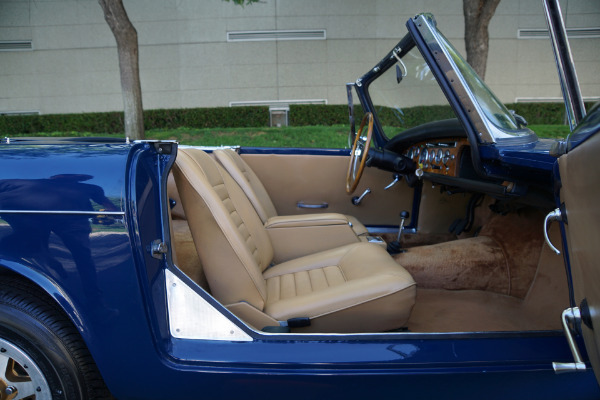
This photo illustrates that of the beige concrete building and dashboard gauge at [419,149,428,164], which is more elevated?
the beige concrete building

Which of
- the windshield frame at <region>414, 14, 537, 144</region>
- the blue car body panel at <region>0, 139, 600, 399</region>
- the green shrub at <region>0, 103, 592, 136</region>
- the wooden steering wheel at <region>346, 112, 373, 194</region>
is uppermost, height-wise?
the green shrub at <region>0, 103, 592, 136</region>

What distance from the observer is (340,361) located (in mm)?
1450

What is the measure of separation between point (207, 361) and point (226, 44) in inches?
407

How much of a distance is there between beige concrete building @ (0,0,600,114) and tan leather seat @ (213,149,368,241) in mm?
8060

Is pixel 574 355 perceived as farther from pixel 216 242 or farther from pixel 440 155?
pixel 440 155

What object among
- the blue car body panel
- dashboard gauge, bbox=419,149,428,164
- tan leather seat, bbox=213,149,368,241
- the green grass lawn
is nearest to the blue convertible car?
the blue car body panel

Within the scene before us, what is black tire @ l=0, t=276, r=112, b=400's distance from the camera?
1.47 m

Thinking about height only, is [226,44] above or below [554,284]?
above

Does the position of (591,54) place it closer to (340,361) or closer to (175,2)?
(340,361)

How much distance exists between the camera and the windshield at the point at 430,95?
1.78m

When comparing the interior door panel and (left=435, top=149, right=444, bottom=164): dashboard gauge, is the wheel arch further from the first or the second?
(left=435, top=149, right=444, bottom=164): dashboard gauge

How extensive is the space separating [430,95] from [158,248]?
168 cm

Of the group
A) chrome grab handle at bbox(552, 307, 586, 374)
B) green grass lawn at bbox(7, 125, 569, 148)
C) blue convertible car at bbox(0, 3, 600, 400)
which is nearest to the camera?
chrome grab handle at bbox(552, 307, 586, 374)

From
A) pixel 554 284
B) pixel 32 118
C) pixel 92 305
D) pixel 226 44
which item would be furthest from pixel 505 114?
pixel 32 118
